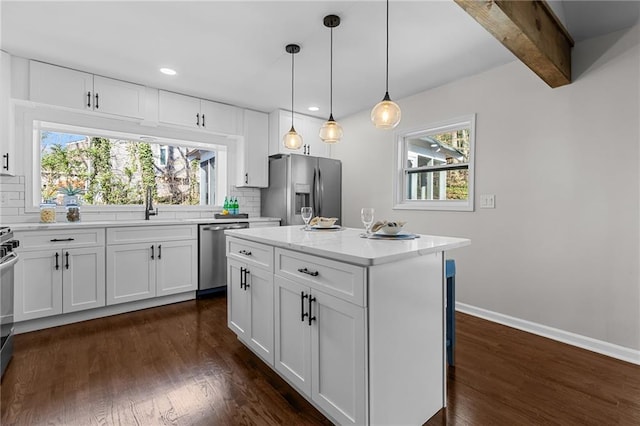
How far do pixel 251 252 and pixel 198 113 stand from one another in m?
2.47

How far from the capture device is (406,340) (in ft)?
4.77

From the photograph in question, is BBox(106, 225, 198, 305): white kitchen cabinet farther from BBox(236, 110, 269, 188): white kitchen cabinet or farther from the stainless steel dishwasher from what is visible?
BBox(236, 110, 269, 188): white kitchen cabinet

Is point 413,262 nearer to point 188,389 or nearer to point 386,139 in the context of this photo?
point 188,389

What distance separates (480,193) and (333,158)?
7.25 ft

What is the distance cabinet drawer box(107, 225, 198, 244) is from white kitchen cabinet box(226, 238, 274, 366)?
129 centimetres

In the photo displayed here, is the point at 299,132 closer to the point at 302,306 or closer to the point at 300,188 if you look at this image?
the point at 300,188

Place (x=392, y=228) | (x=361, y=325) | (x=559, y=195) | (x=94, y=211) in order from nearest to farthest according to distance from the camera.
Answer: (x=361, y=325) → (x=392, y=228) → (x=559, y=195) → (x=94, y=211)

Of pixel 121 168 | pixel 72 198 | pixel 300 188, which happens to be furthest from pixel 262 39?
pixel 72 198

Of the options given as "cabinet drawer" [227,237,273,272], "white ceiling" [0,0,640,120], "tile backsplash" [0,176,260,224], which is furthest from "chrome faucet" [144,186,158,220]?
"cabinet drawer" [227,237,273,272]

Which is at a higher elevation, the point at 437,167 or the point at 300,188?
the point at 437,167

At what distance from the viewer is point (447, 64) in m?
2.88

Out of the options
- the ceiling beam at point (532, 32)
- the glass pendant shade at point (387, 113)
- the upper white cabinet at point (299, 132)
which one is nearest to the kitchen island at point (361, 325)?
the glass pendant shade at point (387, 113)

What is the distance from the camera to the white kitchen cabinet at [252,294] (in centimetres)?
194

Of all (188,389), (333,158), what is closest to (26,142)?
(188,389)
